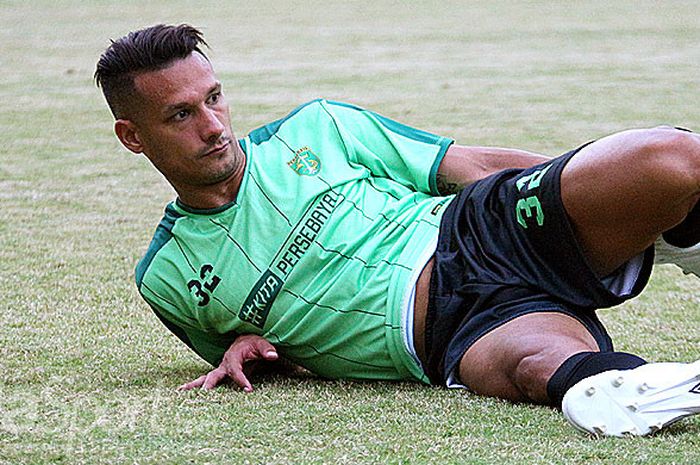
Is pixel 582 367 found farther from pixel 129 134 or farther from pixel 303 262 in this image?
pixel 129 134

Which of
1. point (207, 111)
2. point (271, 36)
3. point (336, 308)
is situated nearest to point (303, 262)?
point (336, 308)

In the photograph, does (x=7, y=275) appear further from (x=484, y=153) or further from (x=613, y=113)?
(x=613, y=113)

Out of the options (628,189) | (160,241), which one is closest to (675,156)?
(628,189)

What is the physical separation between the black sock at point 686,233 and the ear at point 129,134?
1032mm

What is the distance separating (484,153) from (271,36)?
9.15 m

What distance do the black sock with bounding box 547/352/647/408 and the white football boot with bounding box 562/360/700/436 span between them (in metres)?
0.09

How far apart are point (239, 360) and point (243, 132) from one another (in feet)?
13.2

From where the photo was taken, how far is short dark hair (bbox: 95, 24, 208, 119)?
8.10 ft

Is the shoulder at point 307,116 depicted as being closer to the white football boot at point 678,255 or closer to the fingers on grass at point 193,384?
the fingers on grass at point 193,384

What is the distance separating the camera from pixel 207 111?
8.02 feet

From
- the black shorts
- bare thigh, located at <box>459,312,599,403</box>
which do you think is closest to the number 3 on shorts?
the black shorts

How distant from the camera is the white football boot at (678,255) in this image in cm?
234

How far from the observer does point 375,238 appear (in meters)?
2.51

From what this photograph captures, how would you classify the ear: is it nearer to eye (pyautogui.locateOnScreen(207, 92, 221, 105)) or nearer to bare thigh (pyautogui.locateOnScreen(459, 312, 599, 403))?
eye (pyautogui.locateOnScreen(207, 92, 221, 105))
